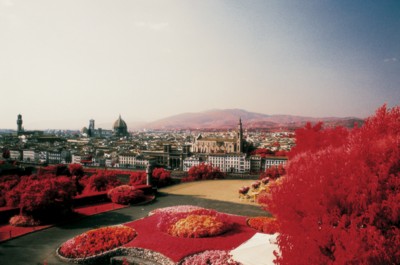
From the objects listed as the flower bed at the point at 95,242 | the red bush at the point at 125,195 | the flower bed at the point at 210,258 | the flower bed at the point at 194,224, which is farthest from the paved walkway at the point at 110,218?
the flower bed at the point at 210,258

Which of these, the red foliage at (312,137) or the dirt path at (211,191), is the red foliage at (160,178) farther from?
the red foliage at (312,137)

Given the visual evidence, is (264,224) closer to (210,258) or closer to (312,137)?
(210,258)

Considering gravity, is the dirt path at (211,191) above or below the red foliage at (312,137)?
below

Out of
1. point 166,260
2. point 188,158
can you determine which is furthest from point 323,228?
point 188,158

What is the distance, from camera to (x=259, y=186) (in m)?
35.0

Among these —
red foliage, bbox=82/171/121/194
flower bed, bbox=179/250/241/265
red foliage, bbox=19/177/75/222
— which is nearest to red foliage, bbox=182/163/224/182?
red foliage, bbox=82/171/121/194

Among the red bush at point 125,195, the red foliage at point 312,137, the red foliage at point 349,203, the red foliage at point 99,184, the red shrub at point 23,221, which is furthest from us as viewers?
the red foliage at point 99,184

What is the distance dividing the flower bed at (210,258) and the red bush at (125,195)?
50.9 ft

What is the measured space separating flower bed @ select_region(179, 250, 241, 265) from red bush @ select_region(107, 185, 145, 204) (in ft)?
50.9

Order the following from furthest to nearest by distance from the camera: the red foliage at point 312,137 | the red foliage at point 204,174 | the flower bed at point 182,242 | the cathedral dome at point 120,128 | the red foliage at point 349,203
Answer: the cathedral dome at point 120,128, the red foliage at point 204,174, the red foliage at point 312,137, the flower bed at point 182,242, the red foliage at point 349,203

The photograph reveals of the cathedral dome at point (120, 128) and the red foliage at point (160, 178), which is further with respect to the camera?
the cathedral dome at point (120, 128)

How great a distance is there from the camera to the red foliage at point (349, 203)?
7438 millimetres

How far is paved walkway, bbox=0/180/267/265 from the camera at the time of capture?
16.3 metres

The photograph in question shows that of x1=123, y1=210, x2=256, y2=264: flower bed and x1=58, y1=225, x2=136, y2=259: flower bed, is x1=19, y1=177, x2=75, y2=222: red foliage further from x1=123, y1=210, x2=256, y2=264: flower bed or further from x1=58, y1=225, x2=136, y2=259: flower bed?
x1=123, y1=210, x2=256, y2=264: flower bed
